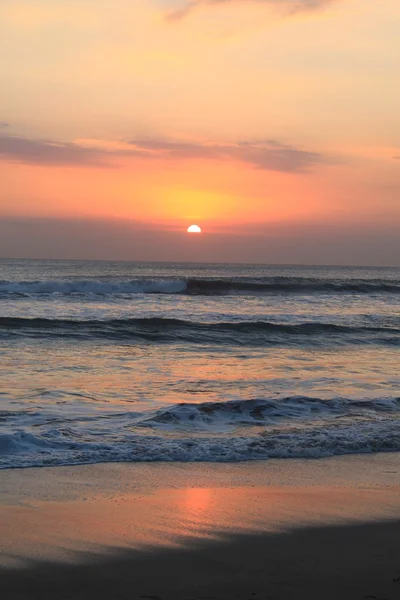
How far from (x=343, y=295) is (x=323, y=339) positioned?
844 inches

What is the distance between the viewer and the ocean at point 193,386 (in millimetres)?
7641

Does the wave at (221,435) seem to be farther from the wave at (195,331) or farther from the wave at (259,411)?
the wave at (195,331)

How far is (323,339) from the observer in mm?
19953

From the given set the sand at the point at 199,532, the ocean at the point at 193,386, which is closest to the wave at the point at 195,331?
the ocean at the point at 193,386

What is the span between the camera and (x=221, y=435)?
328 inches

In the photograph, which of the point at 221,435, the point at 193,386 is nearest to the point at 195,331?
the point at 193,386

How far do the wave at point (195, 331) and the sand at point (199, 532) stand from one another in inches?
492

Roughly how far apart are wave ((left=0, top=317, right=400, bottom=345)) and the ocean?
6 cm

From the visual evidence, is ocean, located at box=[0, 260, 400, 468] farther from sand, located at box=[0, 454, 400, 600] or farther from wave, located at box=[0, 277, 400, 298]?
wave, located at box=[0, 277, 400, 298]

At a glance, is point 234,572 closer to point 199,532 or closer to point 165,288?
point 199,532

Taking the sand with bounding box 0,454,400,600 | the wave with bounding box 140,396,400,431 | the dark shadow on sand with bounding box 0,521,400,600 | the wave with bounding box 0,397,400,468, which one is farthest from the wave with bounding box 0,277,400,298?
the dark shadow on sand with bounding box 0,521,400,600

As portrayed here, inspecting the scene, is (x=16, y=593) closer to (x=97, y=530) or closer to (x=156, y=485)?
(x=97, y=530)

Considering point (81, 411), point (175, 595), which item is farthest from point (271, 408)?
point (175, 595)

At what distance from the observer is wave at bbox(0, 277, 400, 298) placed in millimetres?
37188
